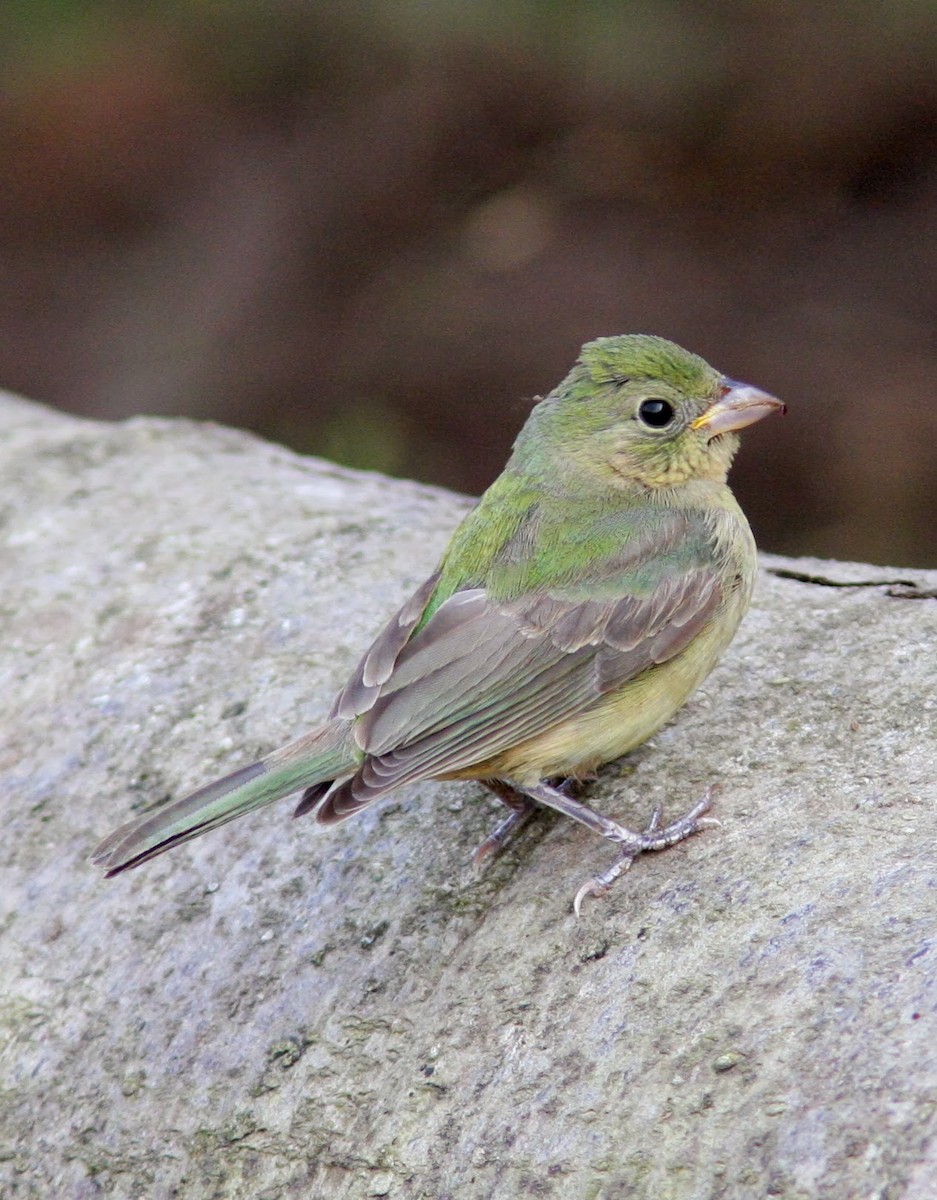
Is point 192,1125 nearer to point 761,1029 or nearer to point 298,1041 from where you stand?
point 298,1041

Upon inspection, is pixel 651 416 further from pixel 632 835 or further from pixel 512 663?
pixel 632 835

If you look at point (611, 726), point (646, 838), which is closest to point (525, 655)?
point (611, 726)

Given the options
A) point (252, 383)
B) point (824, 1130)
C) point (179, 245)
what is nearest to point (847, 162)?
point (252, 383)

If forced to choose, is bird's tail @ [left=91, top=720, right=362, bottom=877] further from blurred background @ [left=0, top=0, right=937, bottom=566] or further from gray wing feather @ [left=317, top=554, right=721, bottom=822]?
blurred background @ [left=0, top=0, right=937, bottom=566]

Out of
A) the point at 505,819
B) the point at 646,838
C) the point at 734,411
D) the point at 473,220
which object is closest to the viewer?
the point at 646,838

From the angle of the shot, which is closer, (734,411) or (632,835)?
(632,835)

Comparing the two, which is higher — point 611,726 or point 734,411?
point 734,411

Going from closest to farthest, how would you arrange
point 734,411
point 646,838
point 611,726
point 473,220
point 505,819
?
point 646,838 → point 611,726 → point 505,819 → point 734,411 → point 473,220

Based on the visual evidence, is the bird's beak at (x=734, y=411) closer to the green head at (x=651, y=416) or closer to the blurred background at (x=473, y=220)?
the green head at (x=651, y=416)
